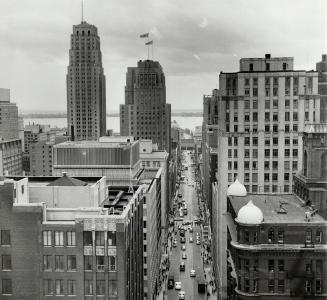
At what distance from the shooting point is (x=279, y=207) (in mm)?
61125

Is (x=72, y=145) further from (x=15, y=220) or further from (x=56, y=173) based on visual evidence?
(x=15, y=220)

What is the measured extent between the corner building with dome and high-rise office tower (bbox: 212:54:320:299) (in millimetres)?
27985

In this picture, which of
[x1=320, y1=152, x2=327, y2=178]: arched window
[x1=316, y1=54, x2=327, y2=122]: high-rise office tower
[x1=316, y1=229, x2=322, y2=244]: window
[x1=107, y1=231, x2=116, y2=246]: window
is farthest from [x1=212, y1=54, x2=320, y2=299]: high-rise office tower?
[x1=107, y1=231, x2=116, y2=246]: window

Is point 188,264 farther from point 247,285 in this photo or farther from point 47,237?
point 47,237

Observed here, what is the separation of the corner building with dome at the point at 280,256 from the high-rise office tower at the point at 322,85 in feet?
120

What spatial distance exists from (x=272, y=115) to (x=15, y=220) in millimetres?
47172

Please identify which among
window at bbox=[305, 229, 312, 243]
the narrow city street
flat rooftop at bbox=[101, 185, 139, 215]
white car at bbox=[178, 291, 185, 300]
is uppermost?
flat rooftop at bbox=[101, 185, 139, 215]

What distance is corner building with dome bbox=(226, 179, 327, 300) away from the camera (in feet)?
174

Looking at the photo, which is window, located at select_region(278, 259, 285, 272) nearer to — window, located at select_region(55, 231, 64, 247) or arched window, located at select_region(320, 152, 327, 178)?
arched window, located at select_region(320, 152, 327, 178)

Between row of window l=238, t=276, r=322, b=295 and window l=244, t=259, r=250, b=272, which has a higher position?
window l=244, t=259, r=250, b=272

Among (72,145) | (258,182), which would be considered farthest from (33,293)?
(72,145)

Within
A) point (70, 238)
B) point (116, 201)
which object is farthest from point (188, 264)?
point (70, 238)

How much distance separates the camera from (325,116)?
89.3 meters

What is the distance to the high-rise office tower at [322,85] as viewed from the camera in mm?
87312
